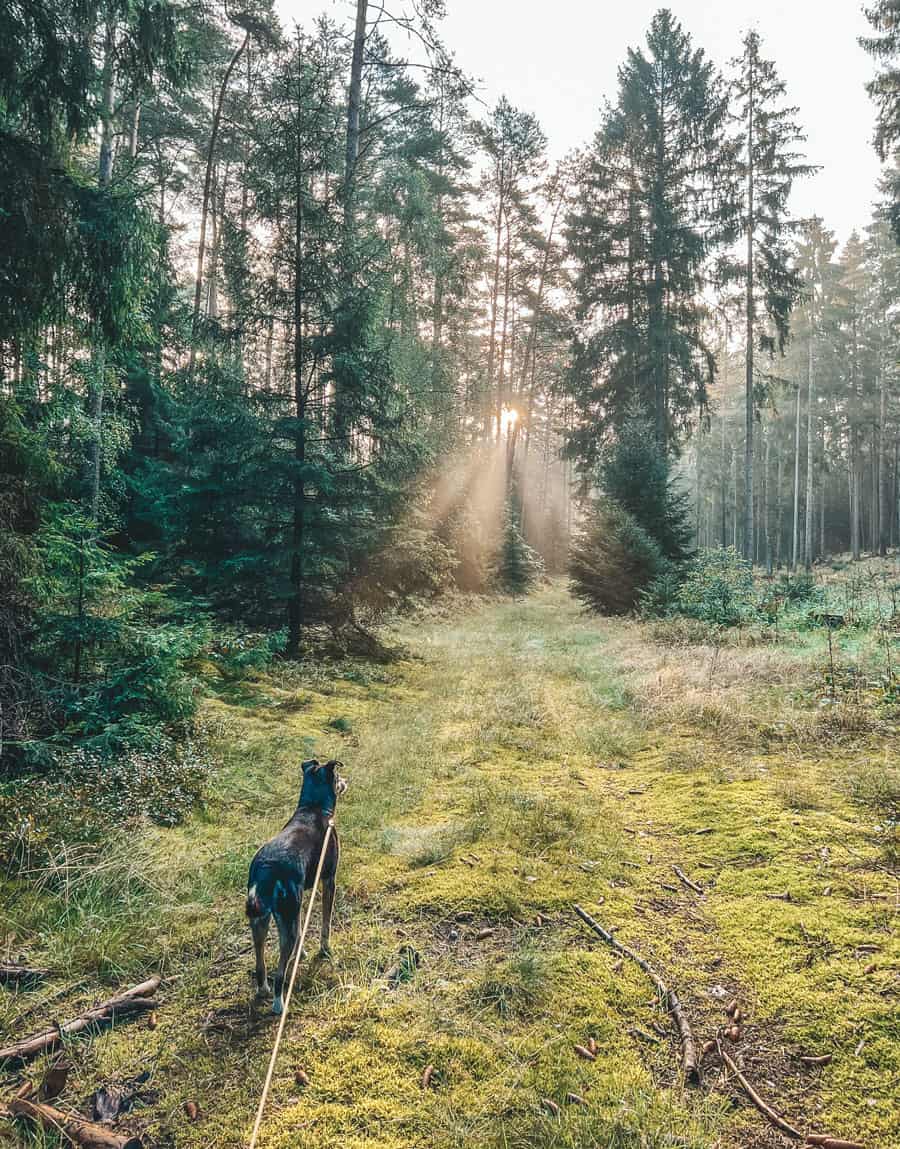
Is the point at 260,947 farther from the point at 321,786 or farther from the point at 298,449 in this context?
the point at 298,449

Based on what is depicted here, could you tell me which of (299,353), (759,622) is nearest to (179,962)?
(299,353)

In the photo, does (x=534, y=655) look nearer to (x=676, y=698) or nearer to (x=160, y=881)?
(x=676, y=698)

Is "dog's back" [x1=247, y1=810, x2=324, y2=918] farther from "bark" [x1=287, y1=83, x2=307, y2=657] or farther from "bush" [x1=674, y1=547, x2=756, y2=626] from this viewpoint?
"bush" [x1=674, y1=547, x2=756, y2=626]

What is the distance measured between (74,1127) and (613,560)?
14.8 metres

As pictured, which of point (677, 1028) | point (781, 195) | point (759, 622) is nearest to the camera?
point (677, 1028)

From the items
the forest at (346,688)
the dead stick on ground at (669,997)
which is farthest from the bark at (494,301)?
the dead stick on ground at (669,997)

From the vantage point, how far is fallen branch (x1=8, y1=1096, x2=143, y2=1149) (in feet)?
5.56

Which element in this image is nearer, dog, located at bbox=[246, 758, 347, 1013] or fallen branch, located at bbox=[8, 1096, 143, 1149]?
fallen branch, located at bbox=[8, 1096, 143, 1149]

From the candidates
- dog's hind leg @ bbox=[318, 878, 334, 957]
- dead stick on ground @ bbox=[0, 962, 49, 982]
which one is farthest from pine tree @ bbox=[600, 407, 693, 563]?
dead stick on ground @ bbox=[0, 962, 49, 982]

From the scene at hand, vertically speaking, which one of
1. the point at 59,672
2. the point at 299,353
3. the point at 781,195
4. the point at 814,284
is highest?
the point at 814,284

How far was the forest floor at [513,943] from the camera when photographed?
75.5 inches

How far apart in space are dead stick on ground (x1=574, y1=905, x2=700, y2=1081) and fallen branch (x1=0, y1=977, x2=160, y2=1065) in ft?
6.92

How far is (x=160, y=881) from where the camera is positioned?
3.17m

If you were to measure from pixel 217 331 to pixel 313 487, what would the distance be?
285 centimetres
